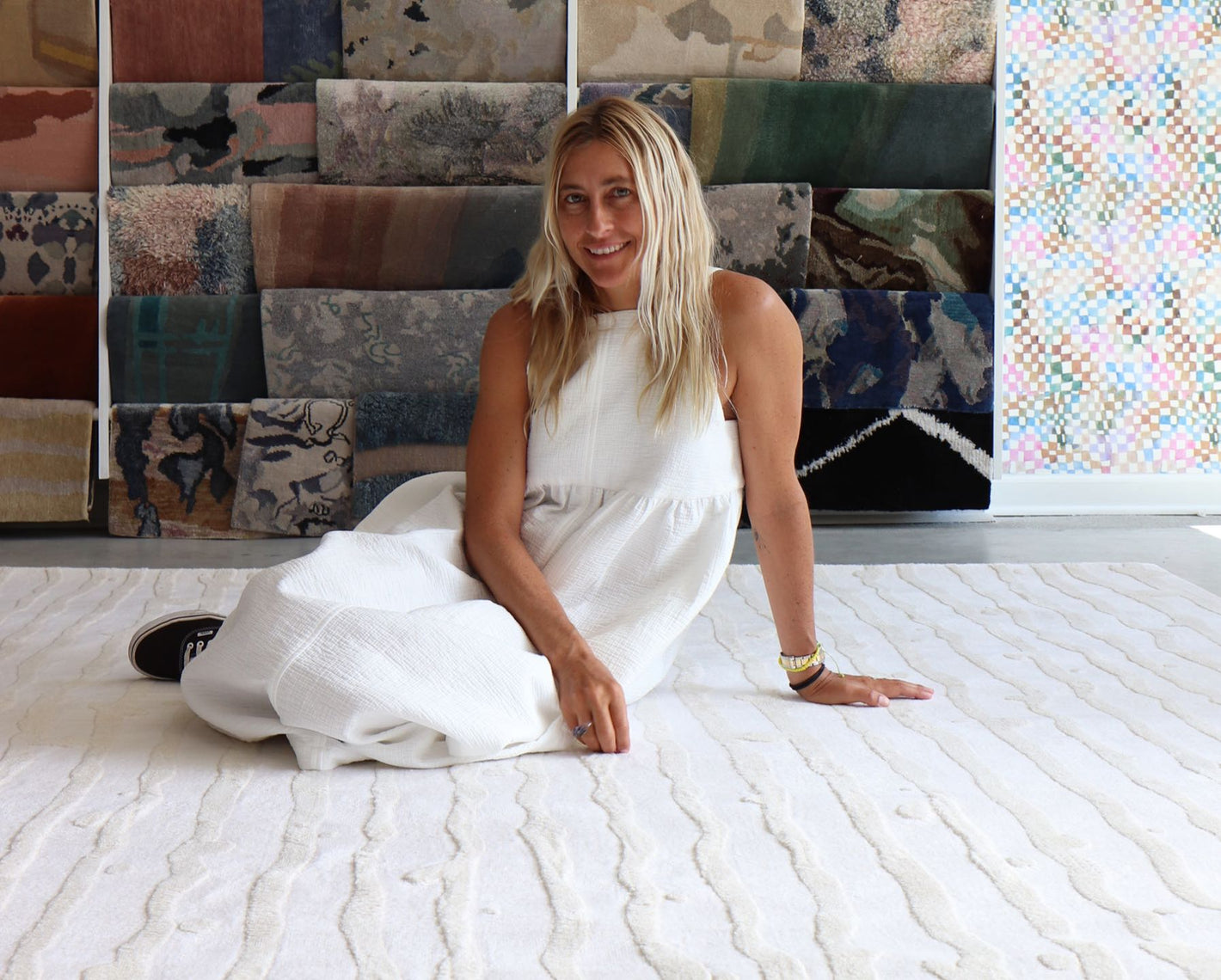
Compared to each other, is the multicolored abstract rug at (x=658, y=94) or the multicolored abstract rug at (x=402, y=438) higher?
the multicolored abstract rug at (x=658, y=94)

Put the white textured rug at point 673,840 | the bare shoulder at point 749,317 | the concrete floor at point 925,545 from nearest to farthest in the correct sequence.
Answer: the white textured rug at point 673,840
the bare shoulder at point 749,317
the concrete floor at point 925,545

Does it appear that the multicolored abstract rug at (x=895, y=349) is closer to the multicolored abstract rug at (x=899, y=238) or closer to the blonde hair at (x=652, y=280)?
the multicolored abstract rug at (x=899, y=238)

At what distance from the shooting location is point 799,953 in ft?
3.04

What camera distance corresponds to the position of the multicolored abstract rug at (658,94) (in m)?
3.31

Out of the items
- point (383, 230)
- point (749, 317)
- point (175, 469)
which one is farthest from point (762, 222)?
point (749, 317)

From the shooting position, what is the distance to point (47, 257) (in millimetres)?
3303

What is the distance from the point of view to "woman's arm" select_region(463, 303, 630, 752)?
4.62 feet

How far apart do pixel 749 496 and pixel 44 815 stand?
883 millimetres

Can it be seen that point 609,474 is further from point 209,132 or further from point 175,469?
point 209,132

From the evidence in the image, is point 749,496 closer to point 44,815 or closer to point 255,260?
point 44,815

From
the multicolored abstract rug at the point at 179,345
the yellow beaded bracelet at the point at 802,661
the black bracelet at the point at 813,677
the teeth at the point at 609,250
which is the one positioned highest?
the teeth at the point at 609,250

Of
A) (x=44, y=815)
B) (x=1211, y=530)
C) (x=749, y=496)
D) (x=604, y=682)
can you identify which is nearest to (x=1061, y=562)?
(x=1211, y=530)

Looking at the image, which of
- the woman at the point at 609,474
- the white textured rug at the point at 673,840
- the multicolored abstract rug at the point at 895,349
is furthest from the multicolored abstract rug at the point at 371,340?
the woman at the point at 609,474

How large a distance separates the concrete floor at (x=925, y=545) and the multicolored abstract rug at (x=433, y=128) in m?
1.01
